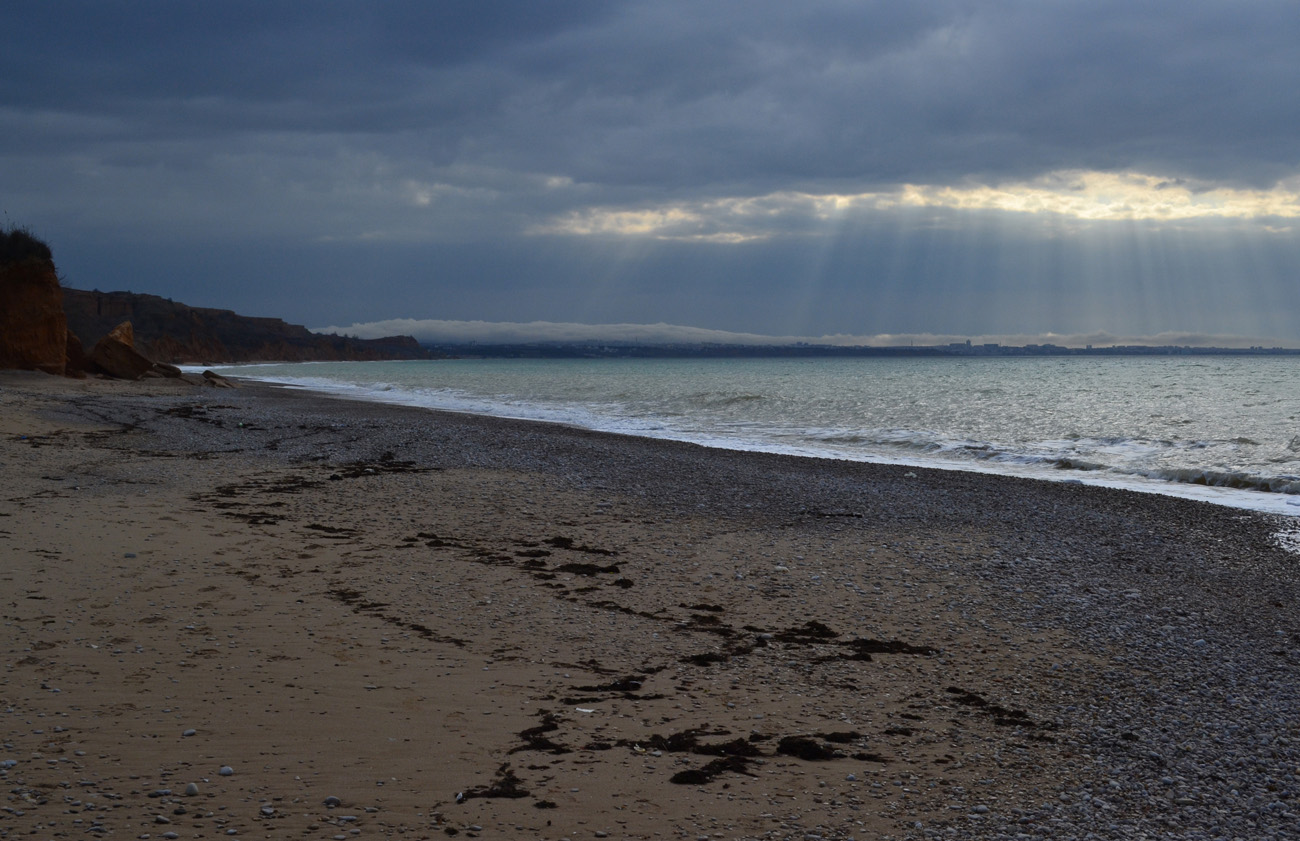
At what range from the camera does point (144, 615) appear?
19.3ft

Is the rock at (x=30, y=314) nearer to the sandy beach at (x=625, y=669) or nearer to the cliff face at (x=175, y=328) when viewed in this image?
the sandy beach at (x=625, y=669)

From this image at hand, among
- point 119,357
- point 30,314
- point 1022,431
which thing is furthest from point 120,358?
point 1022,431

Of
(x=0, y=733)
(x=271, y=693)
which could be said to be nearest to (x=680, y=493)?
(x=271, y=693)

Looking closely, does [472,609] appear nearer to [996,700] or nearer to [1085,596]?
[996,700]

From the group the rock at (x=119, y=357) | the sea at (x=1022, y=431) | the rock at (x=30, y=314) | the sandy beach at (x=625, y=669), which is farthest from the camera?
the rock at (x=119, y=357)

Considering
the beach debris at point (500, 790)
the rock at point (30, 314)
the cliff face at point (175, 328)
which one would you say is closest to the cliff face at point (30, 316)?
the rock at point (30, 314)

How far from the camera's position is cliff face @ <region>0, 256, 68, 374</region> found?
31.8 meters

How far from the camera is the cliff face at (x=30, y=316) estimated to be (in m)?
31.8

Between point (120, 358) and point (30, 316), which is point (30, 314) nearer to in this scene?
point (30, 316)

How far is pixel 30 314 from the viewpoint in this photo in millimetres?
32781

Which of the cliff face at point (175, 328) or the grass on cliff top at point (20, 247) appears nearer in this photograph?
the grass on cliff top at point (20, 247)

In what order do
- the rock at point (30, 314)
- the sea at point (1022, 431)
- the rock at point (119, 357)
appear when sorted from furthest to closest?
the rock at point (119, 357), the rock at point (30, 314), the sea at point (1022, 431)

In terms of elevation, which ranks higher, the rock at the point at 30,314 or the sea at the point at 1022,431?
the rock at the point at 30,314

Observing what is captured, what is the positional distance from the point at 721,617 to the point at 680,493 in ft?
19.2
